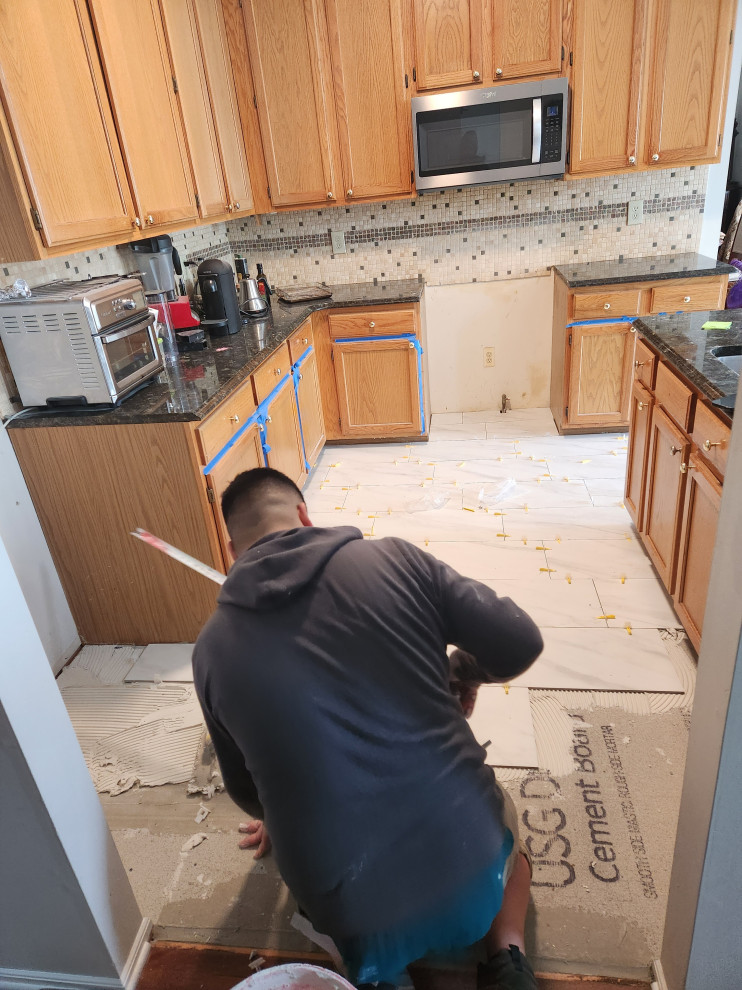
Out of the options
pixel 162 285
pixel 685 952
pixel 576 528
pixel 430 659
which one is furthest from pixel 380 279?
pixel 685 952

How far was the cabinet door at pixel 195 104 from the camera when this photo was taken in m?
2.77

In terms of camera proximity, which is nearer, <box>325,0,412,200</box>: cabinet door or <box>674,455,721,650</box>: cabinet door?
<box>674,455,721,650</box>: cabinet door

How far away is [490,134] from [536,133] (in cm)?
23

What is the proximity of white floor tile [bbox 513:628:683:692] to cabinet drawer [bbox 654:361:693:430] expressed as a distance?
2.41 ft

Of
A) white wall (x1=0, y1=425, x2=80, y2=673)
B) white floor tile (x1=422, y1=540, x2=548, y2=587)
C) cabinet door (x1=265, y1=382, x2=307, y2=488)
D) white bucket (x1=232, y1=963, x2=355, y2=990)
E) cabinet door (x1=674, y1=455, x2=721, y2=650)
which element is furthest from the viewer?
cabinet door (x1=265, y1=382, x2=307, y2=488)

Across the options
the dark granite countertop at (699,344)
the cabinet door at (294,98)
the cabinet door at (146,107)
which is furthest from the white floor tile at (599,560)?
the cabinet door at (294,98)

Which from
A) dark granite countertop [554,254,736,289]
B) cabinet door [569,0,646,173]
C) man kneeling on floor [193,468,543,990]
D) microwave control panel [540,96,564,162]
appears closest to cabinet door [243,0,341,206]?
microwave control panel [540,96,564,162]

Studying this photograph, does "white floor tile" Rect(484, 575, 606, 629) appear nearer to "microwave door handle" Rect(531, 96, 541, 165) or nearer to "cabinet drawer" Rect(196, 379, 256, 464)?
"cabinet drawer" Rect(196, 379, 256, 464)

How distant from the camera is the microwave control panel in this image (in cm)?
324

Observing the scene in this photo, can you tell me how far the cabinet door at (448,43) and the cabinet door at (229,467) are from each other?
2.18m

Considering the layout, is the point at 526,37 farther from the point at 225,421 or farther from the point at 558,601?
the point at 558,601

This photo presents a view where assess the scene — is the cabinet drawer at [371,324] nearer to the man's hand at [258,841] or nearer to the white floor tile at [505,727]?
the white floor tile at [505,727]

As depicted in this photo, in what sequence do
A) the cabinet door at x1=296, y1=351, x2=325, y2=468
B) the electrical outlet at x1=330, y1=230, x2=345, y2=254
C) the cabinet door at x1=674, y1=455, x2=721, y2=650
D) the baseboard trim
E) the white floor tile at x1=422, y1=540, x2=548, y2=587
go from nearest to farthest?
1. the baseboard trim
2. the cabinet door at x1=674, y1=455, x2=721, y2=650
3. the white floor tile at x1=422, y1=540, x2=548, y2=587
4. the cabinet door at x1=296, y1=351, x2=325, y2=468
5. the electrical outlet at x1=330, y1=230, x2=345, y2=254

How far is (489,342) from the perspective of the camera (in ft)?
13.7
